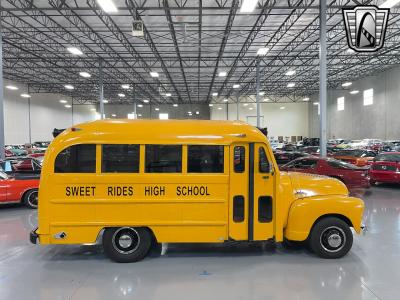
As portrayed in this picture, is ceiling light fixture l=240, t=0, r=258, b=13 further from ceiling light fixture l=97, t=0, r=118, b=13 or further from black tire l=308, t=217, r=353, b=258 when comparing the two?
black tire l=308, t=217, r=353, b=258

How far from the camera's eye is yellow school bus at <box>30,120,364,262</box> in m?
5.39

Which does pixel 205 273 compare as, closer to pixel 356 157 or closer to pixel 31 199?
pixel 31 199

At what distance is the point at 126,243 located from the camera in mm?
5594

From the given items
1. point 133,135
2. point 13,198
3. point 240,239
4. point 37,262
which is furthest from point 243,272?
point 13,198

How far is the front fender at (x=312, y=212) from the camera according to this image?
220 inches

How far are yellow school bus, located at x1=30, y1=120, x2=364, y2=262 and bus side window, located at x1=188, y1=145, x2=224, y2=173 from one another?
0.06ft

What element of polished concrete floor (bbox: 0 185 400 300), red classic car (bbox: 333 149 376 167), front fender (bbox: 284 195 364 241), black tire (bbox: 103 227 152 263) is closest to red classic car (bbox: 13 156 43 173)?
polished concrete floor (bbox: 0 185 400 300)

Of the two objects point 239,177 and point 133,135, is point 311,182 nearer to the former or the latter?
point 239,177

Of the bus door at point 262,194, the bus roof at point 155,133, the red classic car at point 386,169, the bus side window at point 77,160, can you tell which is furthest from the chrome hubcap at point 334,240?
the red classic car at point 386,169

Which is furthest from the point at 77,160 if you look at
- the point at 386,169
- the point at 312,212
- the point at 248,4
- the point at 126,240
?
the point at 386,169

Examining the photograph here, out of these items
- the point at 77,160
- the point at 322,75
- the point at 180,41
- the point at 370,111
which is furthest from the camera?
the point at 370,111

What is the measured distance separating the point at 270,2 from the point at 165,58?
12.8 meters

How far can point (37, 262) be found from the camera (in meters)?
5.73

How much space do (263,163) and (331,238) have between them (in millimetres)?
1842
